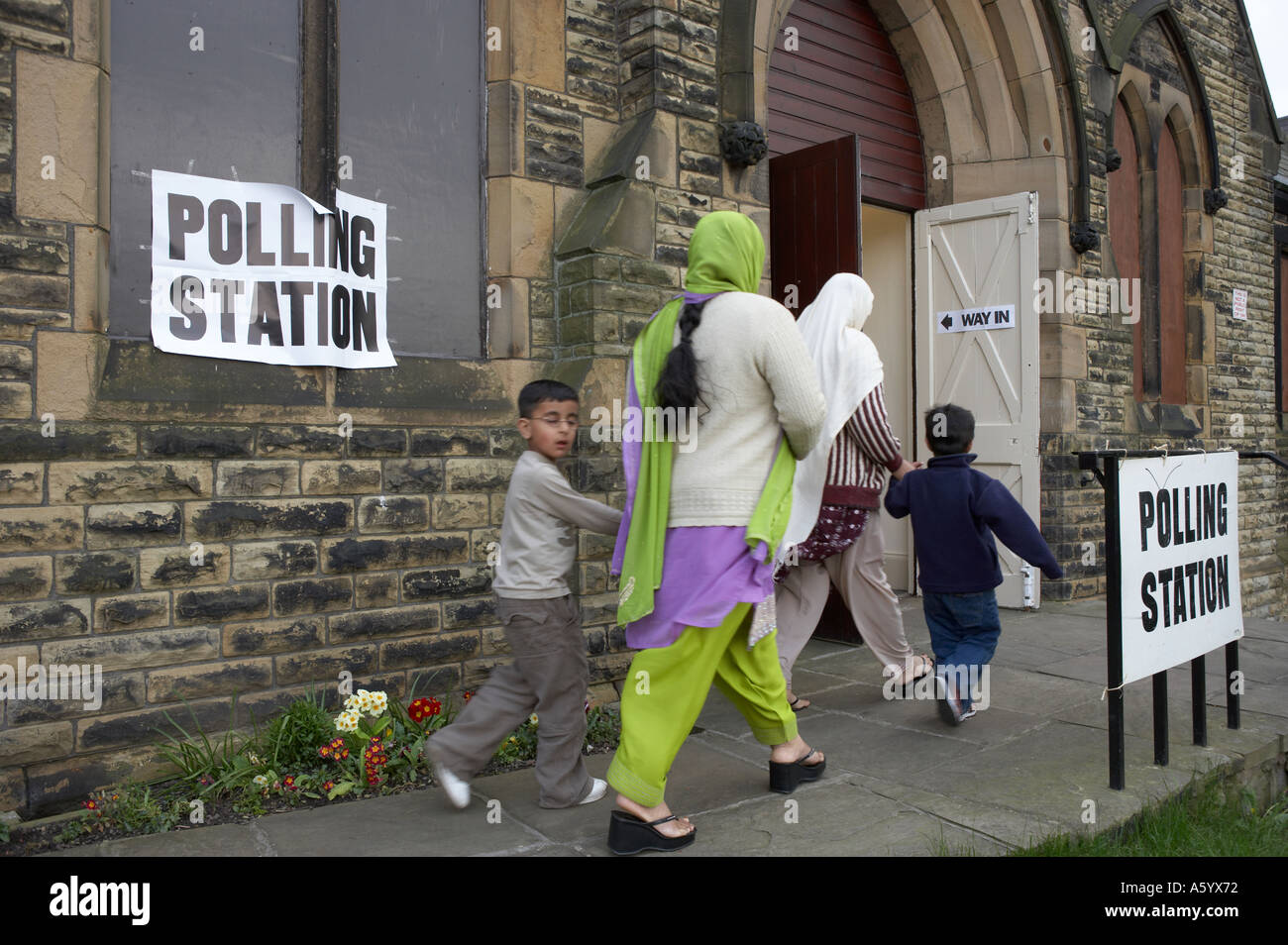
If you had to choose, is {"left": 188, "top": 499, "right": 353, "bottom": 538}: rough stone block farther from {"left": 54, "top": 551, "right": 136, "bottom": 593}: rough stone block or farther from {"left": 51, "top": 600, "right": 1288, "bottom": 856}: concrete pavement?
{"left": 51, "top": 600, "right": 1288, "bottom": 856}: concrete pavement

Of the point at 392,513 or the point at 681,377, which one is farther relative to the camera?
the point at 392,513

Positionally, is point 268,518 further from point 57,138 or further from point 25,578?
point 57,138

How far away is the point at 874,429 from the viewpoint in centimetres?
449

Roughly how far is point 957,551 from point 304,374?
2890 millimetres

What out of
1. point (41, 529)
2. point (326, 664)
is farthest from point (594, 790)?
point (41, 529)

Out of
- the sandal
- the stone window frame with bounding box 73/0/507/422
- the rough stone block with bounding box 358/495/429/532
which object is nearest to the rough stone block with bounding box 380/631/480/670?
the rough stone block with bounding box 358/495/429/532

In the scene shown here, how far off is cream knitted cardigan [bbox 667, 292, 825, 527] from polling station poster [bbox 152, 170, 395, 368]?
78.3 inches

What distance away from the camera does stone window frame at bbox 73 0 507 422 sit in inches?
147

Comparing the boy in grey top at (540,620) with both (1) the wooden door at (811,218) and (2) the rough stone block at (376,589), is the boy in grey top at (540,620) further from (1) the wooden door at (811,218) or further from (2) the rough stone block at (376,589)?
(1) the wooden door at (811,218)

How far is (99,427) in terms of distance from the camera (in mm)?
3678

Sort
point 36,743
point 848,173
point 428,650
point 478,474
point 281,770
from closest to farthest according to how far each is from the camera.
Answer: point 36,743, point 281,770, point 428,650, point 478,474, point 848,173

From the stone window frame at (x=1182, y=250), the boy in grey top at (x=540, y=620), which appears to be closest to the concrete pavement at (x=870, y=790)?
the boy in grey top at (x=540, y=620)

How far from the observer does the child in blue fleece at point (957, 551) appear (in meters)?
4.20

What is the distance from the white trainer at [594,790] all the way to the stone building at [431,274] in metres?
1.20
